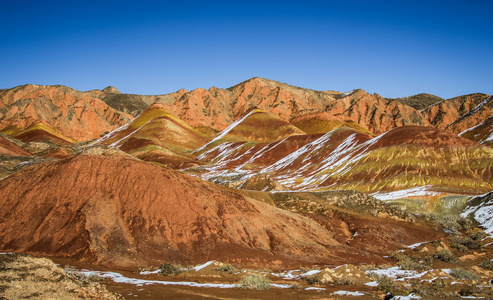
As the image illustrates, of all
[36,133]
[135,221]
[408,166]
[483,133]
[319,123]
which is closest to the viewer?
[135,221]

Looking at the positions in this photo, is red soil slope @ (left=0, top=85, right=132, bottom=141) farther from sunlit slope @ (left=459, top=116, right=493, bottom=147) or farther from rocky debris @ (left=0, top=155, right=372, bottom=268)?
sunlit slope @ (left=459, top=116, right=493, bottom=147)

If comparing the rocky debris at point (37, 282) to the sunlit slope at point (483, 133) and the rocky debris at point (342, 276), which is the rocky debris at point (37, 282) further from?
the sunlit slope at point (483, 133)

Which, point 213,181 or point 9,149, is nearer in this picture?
point 9,149

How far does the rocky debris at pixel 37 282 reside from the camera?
27.5ft

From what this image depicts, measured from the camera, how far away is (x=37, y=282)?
8.83 m

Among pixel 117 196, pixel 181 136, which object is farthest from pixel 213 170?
pixel 117 196

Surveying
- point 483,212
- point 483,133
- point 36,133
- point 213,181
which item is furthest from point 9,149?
point 483,133

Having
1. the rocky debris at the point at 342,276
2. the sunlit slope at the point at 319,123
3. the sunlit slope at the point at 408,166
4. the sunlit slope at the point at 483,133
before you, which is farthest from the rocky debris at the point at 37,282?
the sunlit slope at the point at 319,123

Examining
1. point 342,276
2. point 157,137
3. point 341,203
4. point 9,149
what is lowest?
point 342,276

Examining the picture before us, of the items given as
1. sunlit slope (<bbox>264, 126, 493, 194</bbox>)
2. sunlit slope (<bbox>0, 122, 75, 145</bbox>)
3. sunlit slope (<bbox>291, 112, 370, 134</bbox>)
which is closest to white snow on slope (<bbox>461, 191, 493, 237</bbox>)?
sunlit slope (<bbox>264, 126, 493, 194</bbox>)

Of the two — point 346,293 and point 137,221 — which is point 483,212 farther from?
point 137,221

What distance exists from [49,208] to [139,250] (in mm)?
5449

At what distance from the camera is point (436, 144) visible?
58844 mm

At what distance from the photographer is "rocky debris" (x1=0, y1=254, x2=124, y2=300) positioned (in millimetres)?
8375
